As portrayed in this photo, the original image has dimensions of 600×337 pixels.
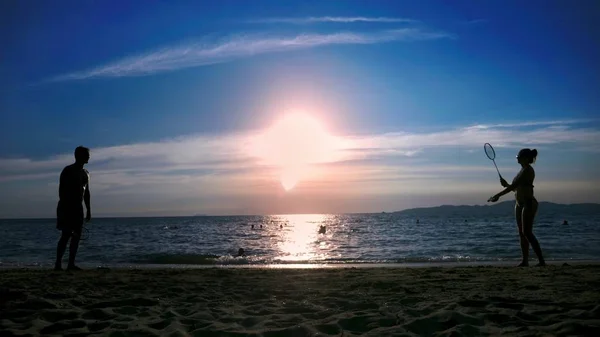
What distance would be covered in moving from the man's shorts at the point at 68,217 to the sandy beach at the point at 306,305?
99cm

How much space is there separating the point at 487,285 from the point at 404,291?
1374 mm

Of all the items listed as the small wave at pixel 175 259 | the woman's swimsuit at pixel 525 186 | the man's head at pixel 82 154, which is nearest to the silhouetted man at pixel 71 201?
the man's head at pixel 82 154

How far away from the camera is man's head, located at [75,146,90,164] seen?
825 cm

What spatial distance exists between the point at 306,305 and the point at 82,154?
5569 millimetres

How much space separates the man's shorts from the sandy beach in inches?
39.1

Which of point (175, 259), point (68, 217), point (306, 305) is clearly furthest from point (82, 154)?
point (175, 259)

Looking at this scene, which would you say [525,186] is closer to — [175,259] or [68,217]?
[68,217]

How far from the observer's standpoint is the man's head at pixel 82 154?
825 centimetres

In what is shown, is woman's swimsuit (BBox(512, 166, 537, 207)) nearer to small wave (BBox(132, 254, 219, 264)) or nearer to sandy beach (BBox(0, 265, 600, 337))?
sandy beach (BBox(0, 265, 600, 337))

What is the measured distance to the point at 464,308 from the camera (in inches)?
189

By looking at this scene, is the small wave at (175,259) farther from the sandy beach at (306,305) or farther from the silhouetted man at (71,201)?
the sandy beach at (306,305)

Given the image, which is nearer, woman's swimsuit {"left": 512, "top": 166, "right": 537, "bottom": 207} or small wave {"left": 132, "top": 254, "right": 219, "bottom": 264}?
woman's swimsuit {"left": 512, "top": 166, "right": 537, "bottom": 207}

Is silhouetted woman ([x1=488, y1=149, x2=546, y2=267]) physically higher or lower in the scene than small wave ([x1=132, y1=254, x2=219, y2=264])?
higher

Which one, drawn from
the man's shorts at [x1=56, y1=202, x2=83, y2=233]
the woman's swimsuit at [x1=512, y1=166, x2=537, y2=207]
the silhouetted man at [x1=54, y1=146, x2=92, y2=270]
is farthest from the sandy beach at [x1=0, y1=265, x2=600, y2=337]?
the woman's swimsuit at [x1=512, y1=166, x2=537, y2=207]
